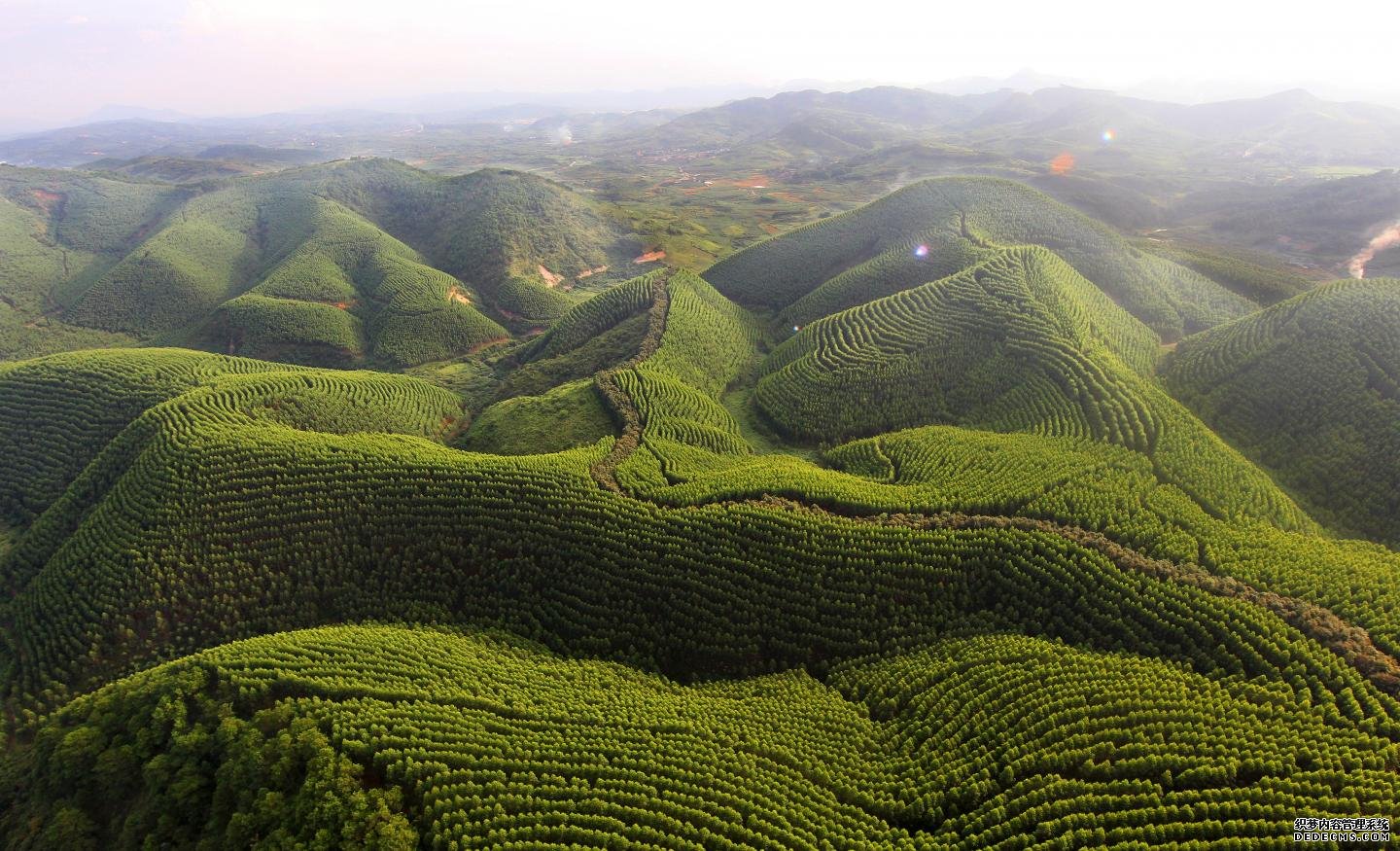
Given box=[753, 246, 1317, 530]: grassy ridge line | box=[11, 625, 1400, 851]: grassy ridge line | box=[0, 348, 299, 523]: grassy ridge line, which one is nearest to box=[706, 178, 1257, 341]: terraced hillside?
box=[753, 246, 1317, 530]: grassy ridge line

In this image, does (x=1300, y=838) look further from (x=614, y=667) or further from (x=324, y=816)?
(x=324, y=816)

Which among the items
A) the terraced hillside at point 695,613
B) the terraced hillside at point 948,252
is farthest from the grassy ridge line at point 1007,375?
the terraced hillside at point 948,252

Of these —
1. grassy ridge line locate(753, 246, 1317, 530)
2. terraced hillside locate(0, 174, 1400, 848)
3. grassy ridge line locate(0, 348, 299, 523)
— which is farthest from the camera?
grassy ridge line locate(0, 348, 299, 523)

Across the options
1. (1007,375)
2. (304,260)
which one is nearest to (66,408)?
(304,260)

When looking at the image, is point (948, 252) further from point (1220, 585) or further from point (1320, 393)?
point (1220, 585)

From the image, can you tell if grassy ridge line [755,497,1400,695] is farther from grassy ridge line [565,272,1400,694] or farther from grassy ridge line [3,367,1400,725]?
grassy ridge line [3,367,1400,725]

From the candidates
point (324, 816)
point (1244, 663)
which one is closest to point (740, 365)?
point (1244, 663)
